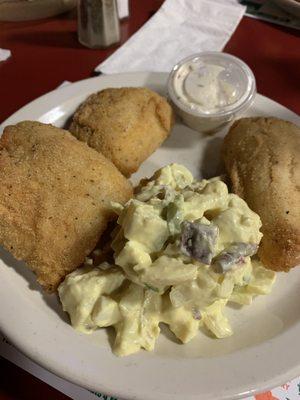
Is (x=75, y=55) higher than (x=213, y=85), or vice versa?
(x=213, y=85)

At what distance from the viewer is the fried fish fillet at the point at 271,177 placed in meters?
1.31

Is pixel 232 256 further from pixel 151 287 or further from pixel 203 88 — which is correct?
pixel 203 88

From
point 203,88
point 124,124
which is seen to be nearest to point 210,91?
point 203,88

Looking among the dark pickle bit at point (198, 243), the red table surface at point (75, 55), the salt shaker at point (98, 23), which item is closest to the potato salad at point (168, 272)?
the dark pickle bit at point (198, 243)

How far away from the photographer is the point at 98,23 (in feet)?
6.74

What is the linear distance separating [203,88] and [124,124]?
0.90 feet

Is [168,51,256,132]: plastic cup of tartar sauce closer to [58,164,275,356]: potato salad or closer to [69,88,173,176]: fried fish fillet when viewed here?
[69,88,173,176]: fried fish fillet

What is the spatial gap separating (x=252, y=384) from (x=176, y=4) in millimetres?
1716

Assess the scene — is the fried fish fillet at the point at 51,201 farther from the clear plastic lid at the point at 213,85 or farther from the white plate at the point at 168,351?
the clear plastic lid at the point at 213,85

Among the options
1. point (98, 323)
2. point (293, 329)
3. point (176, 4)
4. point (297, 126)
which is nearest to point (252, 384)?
point (293, 329)

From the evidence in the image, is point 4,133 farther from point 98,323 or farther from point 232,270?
point 232,270

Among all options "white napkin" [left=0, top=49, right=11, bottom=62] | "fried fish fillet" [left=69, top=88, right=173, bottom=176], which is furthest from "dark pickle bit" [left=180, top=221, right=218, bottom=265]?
"white napkin" [left=0, top=49, right=11, bottom=62]

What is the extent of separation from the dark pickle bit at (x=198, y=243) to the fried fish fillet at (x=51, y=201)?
288 mm

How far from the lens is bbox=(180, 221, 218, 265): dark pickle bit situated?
110 cm
